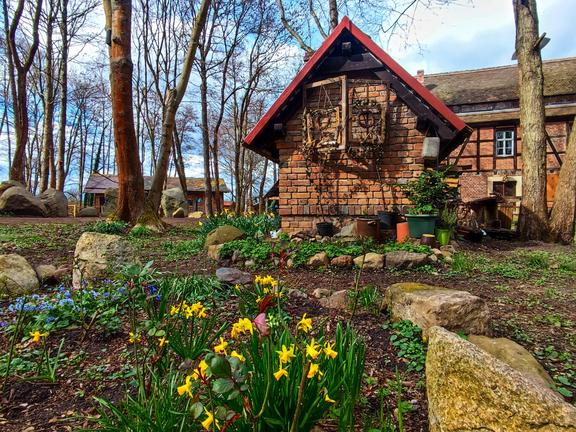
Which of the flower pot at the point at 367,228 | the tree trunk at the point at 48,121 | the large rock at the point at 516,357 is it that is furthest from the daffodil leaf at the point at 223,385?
the tree trunk at the point at 48,121

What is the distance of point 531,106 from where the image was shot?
921 centimetres

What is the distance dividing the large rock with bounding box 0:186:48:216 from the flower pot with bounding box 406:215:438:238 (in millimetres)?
13872

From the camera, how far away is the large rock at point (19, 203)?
1308 cm

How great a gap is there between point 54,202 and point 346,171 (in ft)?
44.3

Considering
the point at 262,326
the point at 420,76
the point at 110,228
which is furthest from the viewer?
the point at 420,76

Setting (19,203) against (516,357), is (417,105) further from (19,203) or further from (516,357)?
(19,203)

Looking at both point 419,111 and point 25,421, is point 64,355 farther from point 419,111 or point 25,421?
point 419,111

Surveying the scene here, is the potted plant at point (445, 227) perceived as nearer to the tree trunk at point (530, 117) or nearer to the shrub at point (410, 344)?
the tree trunk at point (530, 117)

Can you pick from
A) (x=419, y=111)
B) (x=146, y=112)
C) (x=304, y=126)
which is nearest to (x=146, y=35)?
(x=146, y=112)

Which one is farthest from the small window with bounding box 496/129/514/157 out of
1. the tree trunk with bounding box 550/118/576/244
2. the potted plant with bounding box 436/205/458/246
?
the potted plant with bounding box 436/205/458/246

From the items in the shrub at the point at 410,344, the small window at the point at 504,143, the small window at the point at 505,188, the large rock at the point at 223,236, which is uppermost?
the small window at the point at 504,143

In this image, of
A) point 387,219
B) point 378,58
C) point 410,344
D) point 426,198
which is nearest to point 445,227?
point 426,198

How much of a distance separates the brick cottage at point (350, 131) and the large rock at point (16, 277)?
15.7 feet

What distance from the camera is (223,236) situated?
662 centimetres
